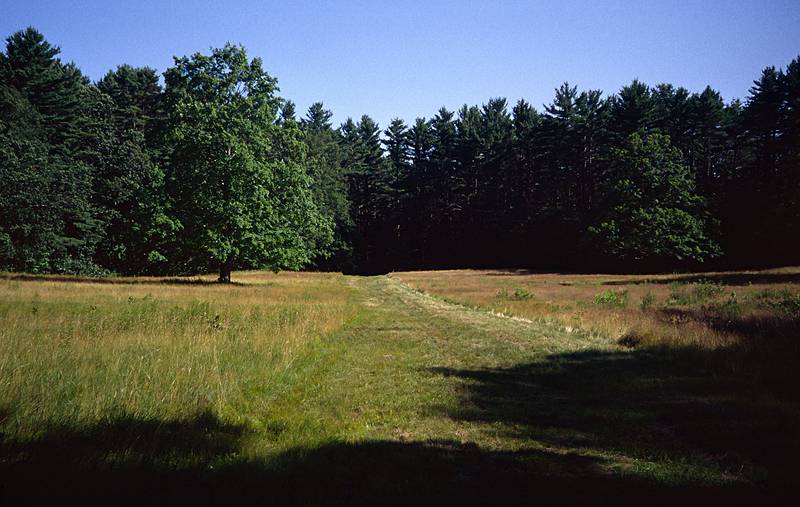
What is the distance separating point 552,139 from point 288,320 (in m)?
64.0

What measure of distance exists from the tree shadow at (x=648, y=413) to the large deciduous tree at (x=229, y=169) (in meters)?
23.2

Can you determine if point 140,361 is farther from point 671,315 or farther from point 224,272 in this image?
point 224,272

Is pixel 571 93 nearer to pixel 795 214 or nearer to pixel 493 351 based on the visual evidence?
pixel 795 214

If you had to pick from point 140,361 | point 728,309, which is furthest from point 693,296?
point 140,361

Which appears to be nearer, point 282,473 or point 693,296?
point 282,473

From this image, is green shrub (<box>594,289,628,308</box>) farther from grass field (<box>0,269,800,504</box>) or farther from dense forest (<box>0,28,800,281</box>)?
dense forest (<box>0,28,800,281</box>)

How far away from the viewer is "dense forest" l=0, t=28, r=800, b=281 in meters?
29.9

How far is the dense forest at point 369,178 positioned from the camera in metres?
29.9

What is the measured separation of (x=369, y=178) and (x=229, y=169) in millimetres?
54959

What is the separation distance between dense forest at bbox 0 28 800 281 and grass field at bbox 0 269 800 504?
19.4 meters

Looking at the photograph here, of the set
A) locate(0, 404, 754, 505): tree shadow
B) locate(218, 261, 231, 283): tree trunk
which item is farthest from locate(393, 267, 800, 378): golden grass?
locate(218, 261, 231, 283): tree trunk

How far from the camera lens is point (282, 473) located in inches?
170

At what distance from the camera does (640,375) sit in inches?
350

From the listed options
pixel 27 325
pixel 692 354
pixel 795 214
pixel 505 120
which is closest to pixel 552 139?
pixel 505 120
